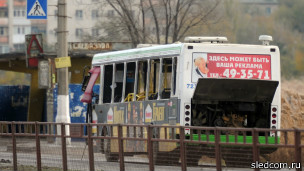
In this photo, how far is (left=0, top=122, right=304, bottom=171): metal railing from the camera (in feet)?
43.0

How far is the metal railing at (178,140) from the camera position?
1311cm

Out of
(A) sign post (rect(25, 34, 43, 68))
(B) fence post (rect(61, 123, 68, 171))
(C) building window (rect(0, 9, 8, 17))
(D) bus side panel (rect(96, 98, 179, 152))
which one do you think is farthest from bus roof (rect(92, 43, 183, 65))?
(C) building window (rect(0, 9, 8, 17))

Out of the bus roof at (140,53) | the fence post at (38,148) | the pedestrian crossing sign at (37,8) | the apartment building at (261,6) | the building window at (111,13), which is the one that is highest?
the apartment building at (261,6)

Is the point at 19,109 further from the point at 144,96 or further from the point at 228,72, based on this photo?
the point at 228,72

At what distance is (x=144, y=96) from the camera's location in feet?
65.7

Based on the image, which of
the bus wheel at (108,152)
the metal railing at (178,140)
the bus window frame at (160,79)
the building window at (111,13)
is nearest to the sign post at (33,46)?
the building window at (111,13)

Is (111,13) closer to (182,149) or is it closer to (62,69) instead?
(62,69)

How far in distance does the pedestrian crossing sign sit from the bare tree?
356 inches

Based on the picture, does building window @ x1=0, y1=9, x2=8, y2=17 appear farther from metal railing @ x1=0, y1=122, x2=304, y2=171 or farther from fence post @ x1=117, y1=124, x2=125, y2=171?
fence post @ x1=117, y1=124, x2=125, y2=171

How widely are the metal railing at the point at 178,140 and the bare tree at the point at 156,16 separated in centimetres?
1842

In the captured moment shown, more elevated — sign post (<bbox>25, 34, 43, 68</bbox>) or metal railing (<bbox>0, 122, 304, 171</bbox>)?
sign post (<bbox>25, 34, 43, 68</bbox>)

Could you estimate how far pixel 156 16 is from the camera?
37906 mm

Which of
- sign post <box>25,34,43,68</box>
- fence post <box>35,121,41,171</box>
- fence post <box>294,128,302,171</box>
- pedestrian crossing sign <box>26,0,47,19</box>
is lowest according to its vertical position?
fence post <box>35,121,41,171</box>

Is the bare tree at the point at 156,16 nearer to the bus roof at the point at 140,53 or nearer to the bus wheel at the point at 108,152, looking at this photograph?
the bus roof at the point at 140,53
